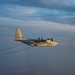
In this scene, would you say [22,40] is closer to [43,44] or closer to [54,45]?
[43,44]

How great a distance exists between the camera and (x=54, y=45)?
76.9m

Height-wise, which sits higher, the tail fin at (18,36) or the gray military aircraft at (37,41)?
the tail fin at (18,36)

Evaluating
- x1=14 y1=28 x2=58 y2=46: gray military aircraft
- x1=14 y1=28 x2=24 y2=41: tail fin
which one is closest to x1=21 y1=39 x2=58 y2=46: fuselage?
x1=14 y1=28 x2=58 y2=46: gray military aircraft

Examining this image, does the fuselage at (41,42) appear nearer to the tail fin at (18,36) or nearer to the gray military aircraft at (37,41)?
the gray military aircraft at (37,41)

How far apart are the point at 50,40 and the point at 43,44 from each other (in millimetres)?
4692

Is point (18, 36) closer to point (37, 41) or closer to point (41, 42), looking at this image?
point (37, 41)

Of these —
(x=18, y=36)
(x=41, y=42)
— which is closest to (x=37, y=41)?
(x=41, y=42)

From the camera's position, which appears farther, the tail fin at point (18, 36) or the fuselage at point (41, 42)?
the tail fin at point (18, 36)

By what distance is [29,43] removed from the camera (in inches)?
3027

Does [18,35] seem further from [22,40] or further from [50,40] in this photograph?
[50,40]

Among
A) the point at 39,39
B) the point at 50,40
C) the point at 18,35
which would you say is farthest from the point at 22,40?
the point at 50,40

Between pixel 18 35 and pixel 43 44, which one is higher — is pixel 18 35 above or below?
above

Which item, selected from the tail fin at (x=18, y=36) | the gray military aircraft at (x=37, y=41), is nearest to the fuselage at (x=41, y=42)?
the gray military aircraft at (x=37, y=41)

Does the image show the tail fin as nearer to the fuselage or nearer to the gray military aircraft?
the gray military aircraft
